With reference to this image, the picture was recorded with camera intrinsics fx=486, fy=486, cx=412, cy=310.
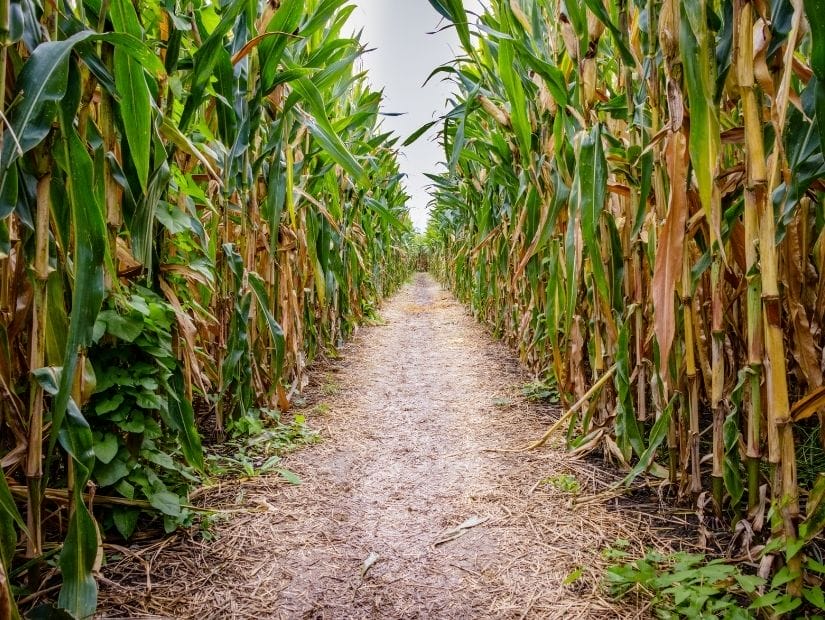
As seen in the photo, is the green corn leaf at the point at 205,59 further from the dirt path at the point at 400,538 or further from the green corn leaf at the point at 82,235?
the dirt path at the point at 400,538

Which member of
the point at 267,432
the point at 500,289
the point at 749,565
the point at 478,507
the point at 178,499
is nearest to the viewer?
the point at 749,565

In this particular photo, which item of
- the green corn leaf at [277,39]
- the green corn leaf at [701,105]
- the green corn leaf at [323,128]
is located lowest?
the green corn leaf at [701,105]

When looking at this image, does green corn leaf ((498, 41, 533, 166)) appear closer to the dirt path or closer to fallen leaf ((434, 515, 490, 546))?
the dirt path

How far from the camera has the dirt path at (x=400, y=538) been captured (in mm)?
991

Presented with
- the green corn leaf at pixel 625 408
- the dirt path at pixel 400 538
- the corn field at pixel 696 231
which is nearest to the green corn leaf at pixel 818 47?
the corn field at pixel 696 231

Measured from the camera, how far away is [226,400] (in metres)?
1.89

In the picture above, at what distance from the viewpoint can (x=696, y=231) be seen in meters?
1.11

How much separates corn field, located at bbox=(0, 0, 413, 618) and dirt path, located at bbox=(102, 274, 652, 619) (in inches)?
7.2

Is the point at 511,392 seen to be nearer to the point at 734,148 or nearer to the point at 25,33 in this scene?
the point at 734,148

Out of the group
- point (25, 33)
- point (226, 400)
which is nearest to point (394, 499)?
point (226, 400)

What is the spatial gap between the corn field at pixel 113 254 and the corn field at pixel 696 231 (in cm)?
71

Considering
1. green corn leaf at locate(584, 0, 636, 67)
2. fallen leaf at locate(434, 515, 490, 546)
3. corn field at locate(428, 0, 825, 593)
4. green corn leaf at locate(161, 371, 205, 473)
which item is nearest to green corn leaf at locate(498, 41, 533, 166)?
corn field at locate(428, 0, 825, 593)

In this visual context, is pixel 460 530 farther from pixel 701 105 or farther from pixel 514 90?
pixel 514 90

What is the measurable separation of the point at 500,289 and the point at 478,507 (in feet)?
7.68
